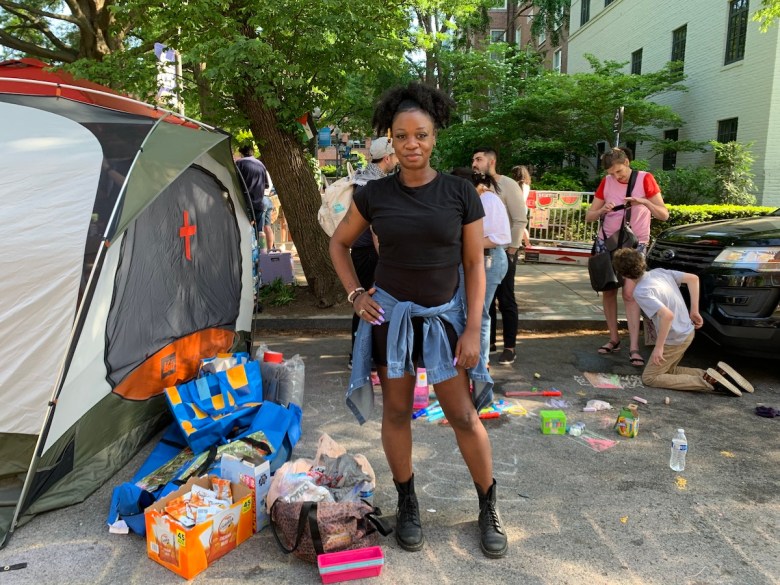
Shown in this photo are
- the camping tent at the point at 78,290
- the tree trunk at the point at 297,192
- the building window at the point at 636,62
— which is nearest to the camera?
the camping tent at the point at 78,290

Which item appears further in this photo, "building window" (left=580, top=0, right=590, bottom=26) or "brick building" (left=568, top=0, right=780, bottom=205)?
"building window" (left=580, top=0, right=590, bottom=26)

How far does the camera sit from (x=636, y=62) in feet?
64.8

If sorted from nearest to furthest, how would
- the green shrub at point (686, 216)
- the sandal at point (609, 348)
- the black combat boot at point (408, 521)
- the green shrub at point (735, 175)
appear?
the black combat boot at point (408, 521)
the sandal at point (609, 348)
the green shrub at point (686, 216)
the green shrub at point (735, 175)

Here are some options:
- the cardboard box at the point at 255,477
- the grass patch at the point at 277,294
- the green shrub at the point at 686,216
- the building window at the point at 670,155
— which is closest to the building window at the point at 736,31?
the building window at the point at 670,155

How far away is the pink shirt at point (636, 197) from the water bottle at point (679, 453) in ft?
7.83

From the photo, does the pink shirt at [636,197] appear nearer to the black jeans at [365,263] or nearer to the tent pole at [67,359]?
the black jeans at [365,263]

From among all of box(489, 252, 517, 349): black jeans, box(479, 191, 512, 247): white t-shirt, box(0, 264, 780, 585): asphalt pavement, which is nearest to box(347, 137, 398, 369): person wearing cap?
box(479, 191, 512, 247): white t-shirt

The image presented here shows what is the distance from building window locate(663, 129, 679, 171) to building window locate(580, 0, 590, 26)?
8.92m

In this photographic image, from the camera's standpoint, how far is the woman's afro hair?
2512mm

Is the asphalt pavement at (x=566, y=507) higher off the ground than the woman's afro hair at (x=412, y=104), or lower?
lower

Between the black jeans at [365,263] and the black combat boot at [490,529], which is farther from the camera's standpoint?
the black jeans at [365,263]

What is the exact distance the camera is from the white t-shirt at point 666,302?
182 inches

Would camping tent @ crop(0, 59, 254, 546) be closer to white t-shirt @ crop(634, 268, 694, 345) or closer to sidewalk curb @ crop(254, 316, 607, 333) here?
sidewalk curb @ crop(254, 316, 607, 333)

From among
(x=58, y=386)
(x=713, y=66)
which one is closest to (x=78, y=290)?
(x=58, y=386)
